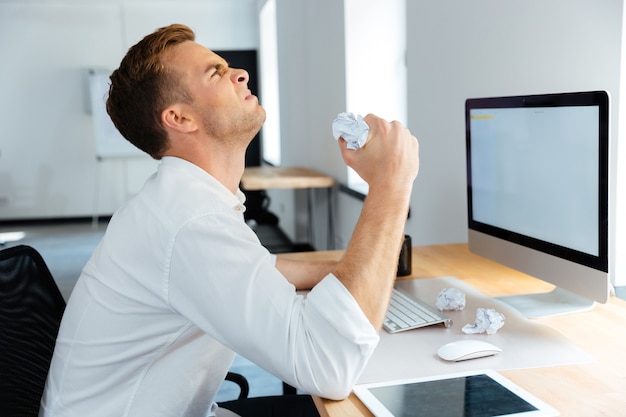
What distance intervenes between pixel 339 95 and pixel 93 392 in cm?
361

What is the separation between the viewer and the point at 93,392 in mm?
1212

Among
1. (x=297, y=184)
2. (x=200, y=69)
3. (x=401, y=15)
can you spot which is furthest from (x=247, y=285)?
(x=297, y=184)

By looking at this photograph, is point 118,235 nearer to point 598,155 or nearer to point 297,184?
point 598,155

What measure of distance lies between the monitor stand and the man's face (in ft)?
2.43

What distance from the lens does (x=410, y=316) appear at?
153 cm

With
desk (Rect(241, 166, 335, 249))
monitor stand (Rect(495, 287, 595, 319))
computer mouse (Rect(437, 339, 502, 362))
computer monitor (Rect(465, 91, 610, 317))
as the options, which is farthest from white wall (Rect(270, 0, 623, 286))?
desk (Rect(241, 166, 335, 249))

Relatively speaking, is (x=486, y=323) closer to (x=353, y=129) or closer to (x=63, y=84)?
(x=353, y=129)

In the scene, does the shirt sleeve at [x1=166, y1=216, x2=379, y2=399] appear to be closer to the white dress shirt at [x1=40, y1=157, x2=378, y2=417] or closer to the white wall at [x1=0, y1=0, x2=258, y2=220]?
the white dress shirt at [x1=40, y1=157, x2=378, y2=417]

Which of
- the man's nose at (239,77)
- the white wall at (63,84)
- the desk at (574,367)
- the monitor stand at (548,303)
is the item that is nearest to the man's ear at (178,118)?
the man's nose at (239,77)

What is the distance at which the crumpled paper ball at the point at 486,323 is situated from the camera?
55.7 inches

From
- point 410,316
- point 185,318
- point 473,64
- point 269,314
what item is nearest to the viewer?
point 269,314

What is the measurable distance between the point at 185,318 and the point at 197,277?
0.40ft

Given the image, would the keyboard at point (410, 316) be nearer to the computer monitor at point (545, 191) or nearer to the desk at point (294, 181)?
the computer monitor at point (545, 191)

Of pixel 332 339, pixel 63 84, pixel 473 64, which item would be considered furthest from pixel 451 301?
pixel 63 84
